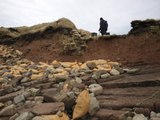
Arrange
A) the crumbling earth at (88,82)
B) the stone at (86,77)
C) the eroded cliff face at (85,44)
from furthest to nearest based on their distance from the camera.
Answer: the eroded cliff face at (85,44)
the stone at (86,77)
the crumbling earth at (88,82)

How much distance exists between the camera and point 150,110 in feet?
15.9

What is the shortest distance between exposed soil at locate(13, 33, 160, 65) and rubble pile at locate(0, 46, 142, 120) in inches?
53.8

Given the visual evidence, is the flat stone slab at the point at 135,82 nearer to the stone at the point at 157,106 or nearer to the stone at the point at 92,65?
the stone at the point at 157,106

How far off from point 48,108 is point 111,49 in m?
5.45

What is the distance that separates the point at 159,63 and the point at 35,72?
13.7ft

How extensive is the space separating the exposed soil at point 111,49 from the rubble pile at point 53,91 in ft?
4.49

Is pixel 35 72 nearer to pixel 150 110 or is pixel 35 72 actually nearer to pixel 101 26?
pixel 150 110

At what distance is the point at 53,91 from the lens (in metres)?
6.54

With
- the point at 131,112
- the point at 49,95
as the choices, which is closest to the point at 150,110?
the point at 131,112

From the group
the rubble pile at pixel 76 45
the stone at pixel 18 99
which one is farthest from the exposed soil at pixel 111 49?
the stone at pixel 18 99

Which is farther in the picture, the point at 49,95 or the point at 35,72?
the point at 35,72

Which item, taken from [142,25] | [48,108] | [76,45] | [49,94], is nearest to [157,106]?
[48,108]

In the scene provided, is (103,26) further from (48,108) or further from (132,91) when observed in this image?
(48,108)

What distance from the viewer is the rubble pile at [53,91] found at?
5469mm
